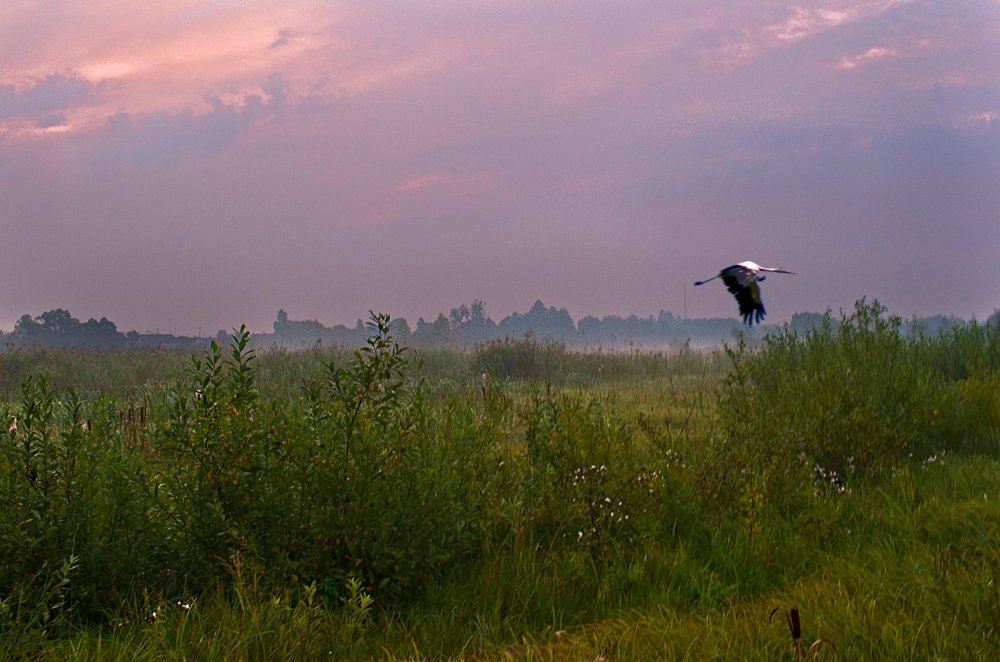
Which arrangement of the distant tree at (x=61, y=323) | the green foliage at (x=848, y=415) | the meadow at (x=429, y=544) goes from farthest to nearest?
the distant tree at (x=61, y=323)
the green foliage at (x=848, y=415)
the meadow at (x=429, y=544)

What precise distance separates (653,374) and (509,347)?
371 centimetres

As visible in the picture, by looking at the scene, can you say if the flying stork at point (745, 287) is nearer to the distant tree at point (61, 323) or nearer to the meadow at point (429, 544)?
the meadow at point (429, 544)

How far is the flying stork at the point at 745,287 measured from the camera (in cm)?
345

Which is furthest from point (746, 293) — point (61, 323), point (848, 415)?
point (61, 323)

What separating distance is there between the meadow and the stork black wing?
1458 mm

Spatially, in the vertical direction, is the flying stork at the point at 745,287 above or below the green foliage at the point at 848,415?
above

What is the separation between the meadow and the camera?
3092 mm

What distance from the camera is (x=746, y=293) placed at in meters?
3.71

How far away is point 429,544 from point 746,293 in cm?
219

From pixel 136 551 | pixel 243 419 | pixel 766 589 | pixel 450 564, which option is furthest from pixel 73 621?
pixel 766 589

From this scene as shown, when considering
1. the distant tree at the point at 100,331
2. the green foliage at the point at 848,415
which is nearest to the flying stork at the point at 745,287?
the green foliage at the point at 848,415

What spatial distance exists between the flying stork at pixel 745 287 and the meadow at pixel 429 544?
4.82ft

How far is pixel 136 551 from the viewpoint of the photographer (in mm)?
3506

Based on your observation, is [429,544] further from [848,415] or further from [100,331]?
[100,331]
